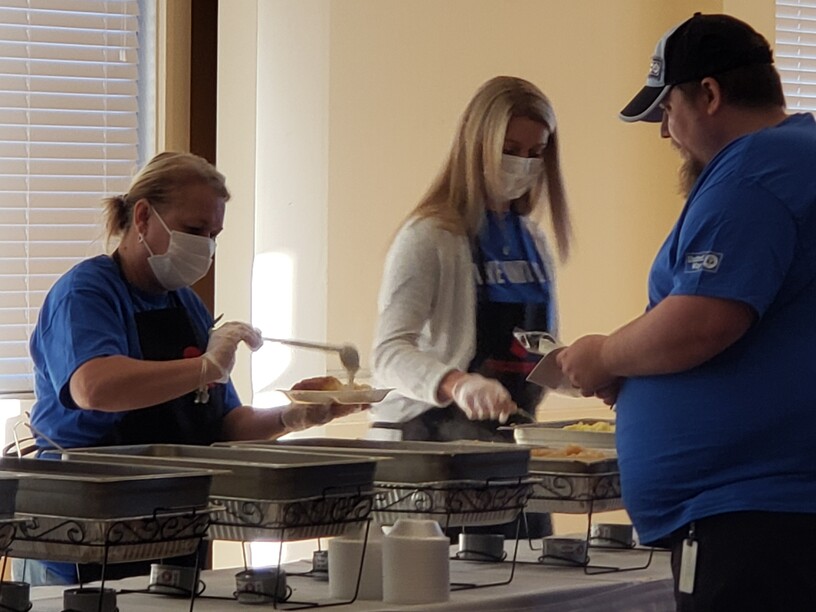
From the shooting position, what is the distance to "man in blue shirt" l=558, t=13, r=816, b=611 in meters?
1.66

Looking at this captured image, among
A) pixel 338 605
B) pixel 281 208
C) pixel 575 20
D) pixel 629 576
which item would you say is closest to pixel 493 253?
pixel 629 576

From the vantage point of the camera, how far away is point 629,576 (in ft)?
6.88

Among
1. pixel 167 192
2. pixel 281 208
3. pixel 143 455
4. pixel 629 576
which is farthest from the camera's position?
pixel 281 208

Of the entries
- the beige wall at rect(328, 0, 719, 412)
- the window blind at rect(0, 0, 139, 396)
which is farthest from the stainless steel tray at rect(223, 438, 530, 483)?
the beige wall at rect(328, 0, 719, 412)

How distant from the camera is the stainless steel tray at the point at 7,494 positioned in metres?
1.45

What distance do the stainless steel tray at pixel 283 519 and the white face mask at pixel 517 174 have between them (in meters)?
1.08

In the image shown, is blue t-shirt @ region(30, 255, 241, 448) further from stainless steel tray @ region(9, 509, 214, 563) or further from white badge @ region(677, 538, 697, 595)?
white badge @ region(677, 538, 697, 595)

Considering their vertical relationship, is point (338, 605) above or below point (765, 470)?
below

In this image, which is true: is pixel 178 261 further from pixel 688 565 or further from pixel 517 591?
pixel 688 565

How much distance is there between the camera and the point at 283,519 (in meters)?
1.66

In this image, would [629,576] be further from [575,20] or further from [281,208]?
[575,20]

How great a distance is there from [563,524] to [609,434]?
206cm

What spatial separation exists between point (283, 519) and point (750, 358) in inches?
23.4

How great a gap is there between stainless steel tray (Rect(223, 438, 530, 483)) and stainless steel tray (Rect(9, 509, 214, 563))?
14.2 inches
